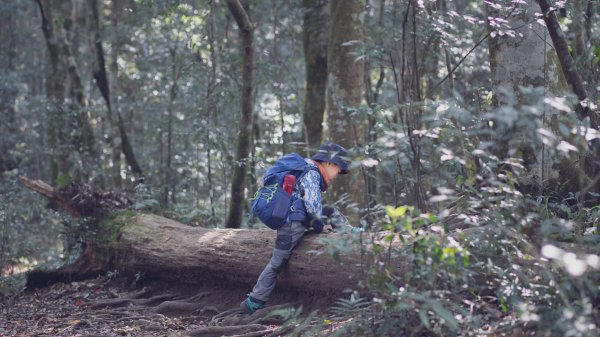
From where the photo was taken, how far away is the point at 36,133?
76.1 feet

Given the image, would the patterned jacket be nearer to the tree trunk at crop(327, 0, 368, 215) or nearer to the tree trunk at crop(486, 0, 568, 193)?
the tree trunk at crop(486, 0, 568, 193)

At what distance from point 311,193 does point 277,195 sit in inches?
13.7

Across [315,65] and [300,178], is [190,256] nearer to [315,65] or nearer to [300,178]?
[300,178]

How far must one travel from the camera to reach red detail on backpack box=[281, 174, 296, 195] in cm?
689

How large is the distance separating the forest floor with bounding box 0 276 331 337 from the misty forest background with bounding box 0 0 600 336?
1.09 m

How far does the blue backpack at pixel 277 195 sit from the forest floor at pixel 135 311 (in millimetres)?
938

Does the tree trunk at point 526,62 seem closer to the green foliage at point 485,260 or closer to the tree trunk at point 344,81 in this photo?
the green foliage at point 485,260

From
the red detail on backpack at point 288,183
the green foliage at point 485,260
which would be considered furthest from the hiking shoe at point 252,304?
the green foliage at point 485,260

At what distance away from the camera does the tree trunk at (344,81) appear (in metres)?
10.6

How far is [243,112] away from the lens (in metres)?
10.6

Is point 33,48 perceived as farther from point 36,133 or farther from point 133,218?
point 133,218

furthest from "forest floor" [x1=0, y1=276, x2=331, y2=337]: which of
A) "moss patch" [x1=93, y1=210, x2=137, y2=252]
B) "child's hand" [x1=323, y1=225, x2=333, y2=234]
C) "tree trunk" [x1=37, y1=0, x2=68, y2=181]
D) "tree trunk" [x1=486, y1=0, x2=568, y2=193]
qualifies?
"tree trunk" [x1=37, y1=0, x2=68, y2=181]

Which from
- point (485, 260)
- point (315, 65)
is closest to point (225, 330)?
point (485, 260)

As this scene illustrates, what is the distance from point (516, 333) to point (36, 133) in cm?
2146
